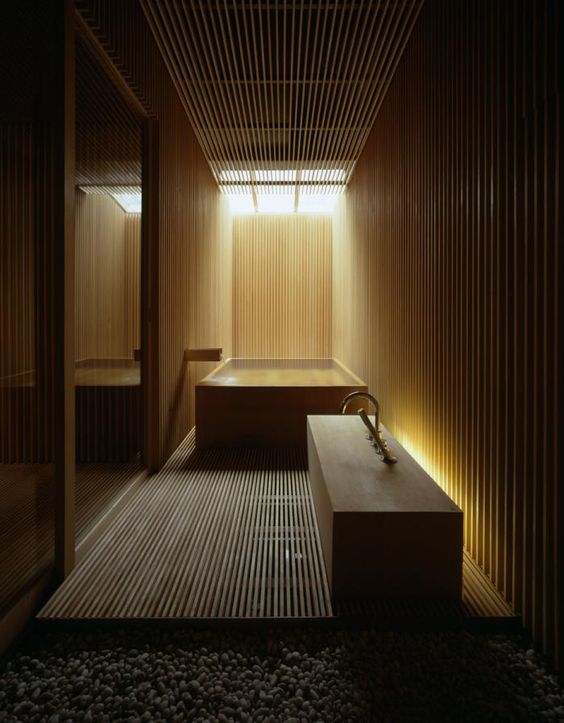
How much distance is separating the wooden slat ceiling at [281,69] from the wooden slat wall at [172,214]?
8.4 inches

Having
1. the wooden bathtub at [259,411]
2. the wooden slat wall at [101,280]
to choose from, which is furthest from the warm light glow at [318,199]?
the wooden slat wall at [101,280]

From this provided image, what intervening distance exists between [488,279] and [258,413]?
2462 mm

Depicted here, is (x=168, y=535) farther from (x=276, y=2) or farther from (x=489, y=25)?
(x=276, y=2)

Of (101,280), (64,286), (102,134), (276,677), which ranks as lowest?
(276,677)

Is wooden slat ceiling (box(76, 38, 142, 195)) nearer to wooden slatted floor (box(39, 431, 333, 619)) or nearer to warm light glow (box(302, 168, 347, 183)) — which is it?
wooden slatted floor (box(39, 431, 333, 619))

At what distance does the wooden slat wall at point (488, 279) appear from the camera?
1546 mm

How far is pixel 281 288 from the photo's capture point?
307 inches

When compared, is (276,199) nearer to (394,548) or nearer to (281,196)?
(281,196)

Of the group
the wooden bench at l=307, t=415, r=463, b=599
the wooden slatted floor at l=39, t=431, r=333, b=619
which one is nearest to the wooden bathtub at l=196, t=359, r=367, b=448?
the wooden slatted floor at l=39, t=431, r=333, b=619

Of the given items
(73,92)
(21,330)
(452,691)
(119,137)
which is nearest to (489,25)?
(73,92)

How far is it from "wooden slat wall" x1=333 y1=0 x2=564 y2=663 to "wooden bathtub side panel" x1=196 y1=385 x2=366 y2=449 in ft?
2.84

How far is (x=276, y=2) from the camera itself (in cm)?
293

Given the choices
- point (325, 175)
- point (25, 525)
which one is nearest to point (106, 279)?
point (25, 525)

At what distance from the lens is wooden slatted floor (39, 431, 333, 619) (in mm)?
1756
